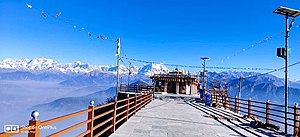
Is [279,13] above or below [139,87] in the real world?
above

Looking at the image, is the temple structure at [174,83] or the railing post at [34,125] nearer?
the railing post at [34,125]

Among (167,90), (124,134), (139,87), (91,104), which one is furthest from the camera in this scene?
(167,90)

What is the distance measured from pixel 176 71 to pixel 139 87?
14.4 meters

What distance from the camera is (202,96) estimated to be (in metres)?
28.5

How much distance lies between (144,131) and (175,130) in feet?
3.76

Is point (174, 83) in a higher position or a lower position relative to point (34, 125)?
lower

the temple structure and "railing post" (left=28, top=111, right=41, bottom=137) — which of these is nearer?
"railing post" (left=28, top=111, right=41, bottom=137)

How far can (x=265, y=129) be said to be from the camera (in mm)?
10016

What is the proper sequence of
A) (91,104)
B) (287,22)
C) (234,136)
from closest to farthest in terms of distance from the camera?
(91,104)
(234,136)
(287,22)

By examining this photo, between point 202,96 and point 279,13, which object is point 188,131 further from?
point 202,96

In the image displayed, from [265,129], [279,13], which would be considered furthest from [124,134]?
[279,13]

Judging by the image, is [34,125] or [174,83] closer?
[34,125]

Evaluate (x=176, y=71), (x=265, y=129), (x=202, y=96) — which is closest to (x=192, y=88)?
(x=176, y=71)

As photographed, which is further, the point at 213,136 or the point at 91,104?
the point at 213,136
